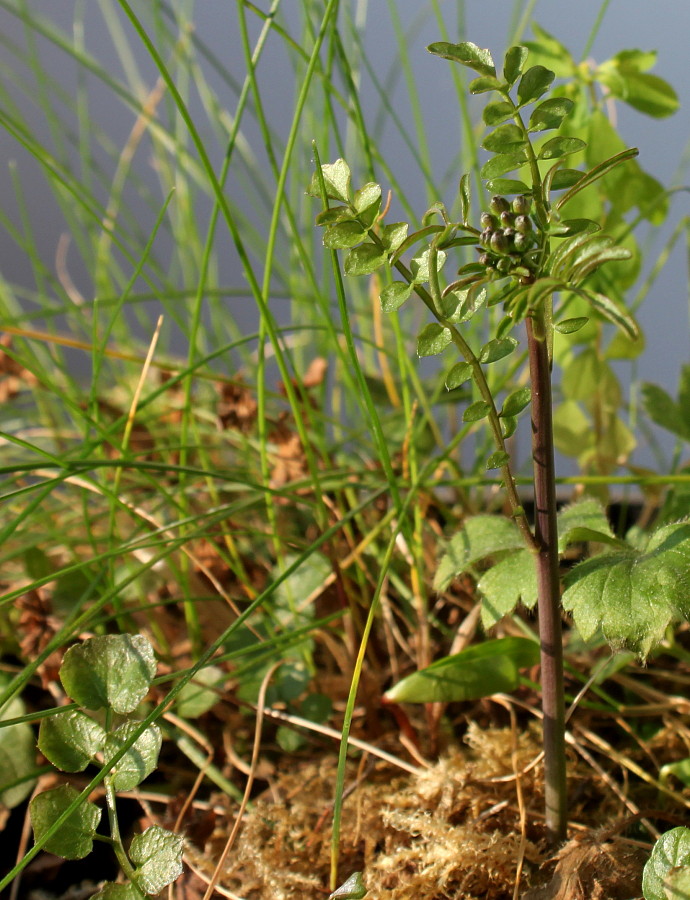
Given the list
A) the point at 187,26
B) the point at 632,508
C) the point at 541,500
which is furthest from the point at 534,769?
the point at 187,26

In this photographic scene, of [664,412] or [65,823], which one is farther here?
[664,412]

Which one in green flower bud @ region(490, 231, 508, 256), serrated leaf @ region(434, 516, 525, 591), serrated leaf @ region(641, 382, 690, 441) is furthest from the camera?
serrated leaf @ region(641, 382, 690, 441)

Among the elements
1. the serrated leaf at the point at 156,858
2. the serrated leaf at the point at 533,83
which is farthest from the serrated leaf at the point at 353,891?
the serrated leaf at the point at 533,83

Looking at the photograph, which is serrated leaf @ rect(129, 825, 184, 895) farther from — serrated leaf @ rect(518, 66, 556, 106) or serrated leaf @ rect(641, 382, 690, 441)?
serrated leaf @ rect(641, 382, 690, 441)

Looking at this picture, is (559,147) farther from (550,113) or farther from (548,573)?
(548,573)

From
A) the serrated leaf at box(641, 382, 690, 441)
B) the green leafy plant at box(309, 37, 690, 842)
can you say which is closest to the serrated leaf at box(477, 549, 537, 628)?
the green leafy plant at box(309, 37, 690, 842)

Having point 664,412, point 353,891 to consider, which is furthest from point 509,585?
point 664,412

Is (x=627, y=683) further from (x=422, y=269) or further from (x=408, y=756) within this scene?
(x=422, y=269)

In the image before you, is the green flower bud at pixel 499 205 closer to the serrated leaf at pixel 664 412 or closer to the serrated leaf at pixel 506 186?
the serrated leaf at pixel 506 186
